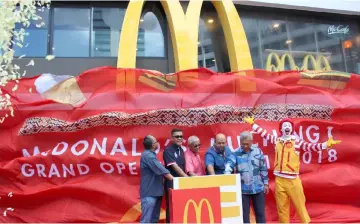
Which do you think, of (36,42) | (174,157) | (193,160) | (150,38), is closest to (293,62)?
(150,38)

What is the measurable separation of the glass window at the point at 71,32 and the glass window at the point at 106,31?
182mm

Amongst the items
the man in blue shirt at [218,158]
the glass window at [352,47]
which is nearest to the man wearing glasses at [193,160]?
the man in blue shirt at [218,158]

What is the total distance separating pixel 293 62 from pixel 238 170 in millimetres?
5088

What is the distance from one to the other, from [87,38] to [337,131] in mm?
5777

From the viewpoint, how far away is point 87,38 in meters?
8.59

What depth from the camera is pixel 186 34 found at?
25.3 ft

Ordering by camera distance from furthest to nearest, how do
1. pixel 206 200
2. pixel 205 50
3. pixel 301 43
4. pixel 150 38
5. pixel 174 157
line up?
pixel 301 43
pixel 205 50
pixel 150 38
pixel 174 157
pixel 206 200

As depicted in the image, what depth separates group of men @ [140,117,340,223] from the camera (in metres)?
5.05

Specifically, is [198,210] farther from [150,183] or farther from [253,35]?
[253,35]

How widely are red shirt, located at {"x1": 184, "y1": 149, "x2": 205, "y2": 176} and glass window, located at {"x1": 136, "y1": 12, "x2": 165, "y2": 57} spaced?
3837mm

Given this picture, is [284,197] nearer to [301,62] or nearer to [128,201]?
[128,201]

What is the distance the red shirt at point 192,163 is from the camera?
17.6ft

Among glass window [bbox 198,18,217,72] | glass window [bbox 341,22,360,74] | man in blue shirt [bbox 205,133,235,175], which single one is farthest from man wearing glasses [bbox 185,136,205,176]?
glass window [bbox 341,22,360,74]

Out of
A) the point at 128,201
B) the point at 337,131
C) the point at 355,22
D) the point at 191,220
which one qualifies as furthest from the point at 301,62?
the point at 191,220
